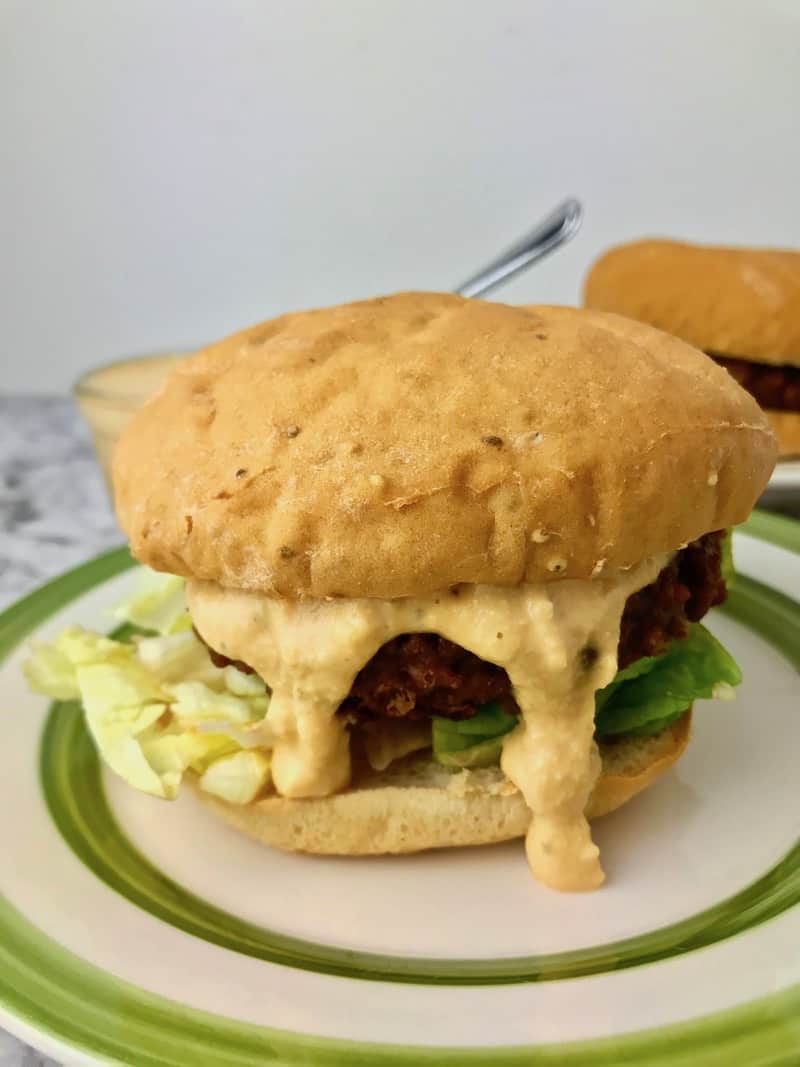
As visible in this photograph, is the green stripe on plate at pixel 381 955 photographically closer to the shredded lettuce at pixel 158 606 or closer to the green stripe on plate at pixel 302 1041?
the green stripe on plate at pixel 302 1041

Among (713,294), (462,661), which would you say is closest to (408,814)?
(462,661)

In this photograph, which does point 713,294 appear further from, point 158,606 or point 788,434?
point 158,606

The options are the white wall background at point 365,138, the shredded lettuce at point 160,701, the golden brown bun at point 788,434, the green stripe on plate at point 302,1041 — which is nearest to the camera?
the green stripe on plate at point 302,1041

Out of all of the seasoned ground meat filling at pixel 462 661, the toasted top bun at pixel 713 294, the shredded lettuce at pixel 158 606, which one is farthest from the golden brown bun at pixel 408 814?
the toasted top bun at pixel 713 294

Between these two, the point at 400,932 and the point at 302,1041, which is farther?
the point at 400,932

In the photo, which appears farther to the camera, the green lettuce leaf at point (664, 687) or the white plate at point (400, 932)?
the green lettuce leaf at point (664, 687)

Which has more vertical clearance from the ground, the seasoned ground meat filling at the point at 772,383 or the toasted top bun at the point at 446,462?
the toasted top bun at the point at 446,462

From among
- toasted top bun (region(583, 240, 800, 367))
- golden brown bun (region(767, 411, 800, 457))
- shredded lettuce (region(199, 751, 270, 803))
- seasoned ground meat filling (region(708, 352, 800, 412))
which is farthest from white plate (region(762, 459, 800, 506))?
shredded lettuce (region(199, 751, 270, 803))

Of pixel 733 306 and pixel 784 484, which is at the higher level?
pixel 733 306
